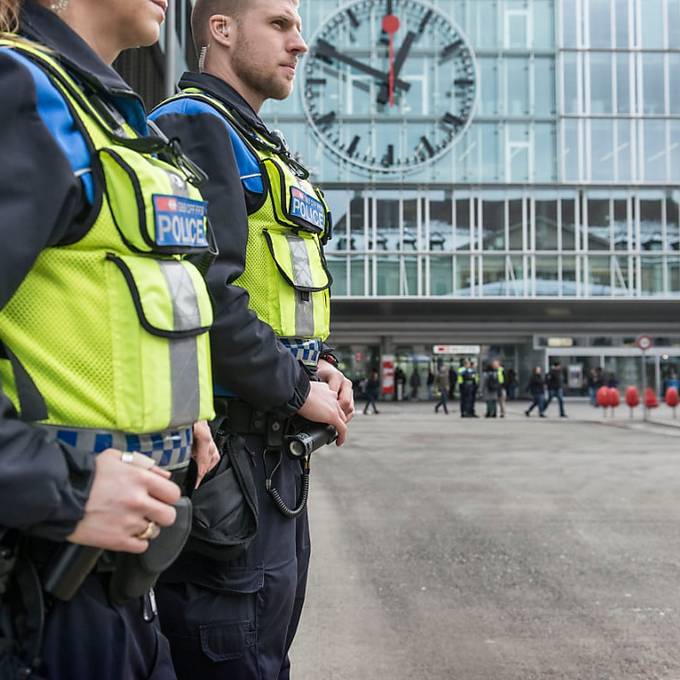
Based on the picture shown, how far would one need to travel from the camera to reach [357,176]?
3478cm

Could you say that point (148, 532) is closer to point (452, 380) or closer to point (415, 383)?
point (452, 380)

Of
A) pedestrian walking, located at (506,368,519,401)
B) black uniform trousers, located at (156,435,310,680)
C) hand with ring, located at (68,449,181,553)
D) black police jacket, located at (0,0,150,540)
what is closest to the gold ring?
hand with ring, located at (68,449,181,553)

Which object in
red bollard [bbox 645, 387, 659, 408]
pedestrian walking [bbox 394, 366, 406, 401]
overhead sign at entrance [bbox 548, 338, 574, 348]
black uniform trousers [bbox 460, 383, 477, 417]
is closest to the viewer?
red bollard [bbox 645, 387, 659, 408]

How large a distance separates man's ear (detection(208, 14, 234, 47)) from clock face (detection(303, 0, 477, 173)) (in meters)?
32.6

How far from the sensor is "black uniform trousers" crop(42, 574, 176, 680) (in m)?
→ 1.40

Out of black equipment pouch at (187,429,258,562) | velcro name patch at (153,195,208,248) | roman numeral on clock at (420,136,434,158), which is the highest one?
roman numeral on clock at (420,136,434,158)

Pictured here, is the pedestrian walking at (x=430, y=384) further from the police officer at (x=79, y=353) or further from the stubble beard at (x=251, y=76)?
the police officer at (x=79, y=353)

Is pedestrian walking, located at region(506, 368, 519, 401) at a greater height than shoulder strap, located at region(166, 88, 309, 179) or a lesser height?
lesser

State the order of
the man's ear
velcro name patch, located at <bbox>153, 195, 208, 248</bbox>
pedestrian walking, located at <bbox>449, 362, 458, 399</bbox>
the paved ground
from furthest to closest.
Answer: pedestrian walking, located at <bbox>449, 362, 458, 399</bbox>, the paved ground, the man's ear, velcro name patch, located at <bbox>153, 195, 208, 248</bbox>

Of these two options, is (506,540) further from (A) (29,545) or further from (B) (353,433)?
(B) (353,433)

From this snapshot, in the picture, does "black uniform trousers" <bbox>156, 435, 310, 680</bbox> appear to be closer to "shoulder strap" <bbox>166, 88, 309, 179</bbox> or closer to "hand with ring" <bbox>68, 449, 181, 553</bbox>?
"hand with ring" <bbox>68, 449, 181, 553</bbox>

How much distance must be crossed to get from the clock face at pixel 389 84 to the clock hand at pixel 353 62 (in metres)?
0.04

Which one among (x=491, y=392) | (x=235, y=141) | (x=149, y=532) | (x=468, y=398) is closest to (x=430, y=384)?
(x=468, y=398)

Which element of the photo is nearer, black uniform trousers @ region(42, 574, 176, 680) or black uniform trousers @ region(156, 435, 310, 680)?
black uniform trousers @ region(42, 574, 176, 680)
